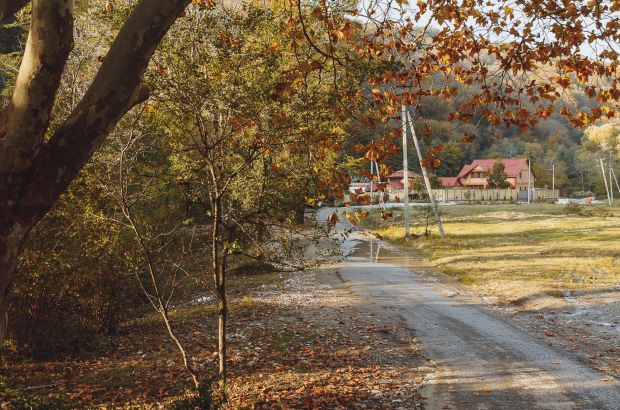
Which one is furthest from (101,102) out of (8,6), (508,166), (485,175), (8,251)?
(508,166)

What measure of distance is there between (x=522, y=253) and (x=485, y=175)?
7429cm

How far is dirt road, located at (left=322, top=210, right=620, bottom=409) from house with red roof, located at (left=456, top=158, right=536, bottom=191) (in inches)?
3450

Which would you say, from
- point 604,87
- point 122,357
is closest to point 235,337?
point 122,357

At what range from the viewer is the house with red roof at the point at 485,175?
101250 millimetres

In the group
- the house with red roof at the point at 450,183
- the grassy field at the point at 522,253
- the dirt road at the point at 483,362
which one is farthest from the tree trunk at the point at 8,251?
the house with red roof at the point at 450,183

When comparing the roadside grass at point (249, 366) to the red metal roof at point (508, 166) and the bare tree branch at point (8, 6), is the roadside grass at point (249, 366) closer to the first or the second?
the bare tree branch at point (8, 6)

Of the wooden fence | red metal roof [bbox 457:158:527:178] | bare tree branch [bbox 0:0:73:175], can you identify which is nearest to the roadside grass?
bare tree branch [bbox 0:0:73:175]

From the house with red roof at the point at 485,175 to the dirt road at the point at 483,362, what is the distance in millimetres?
87635

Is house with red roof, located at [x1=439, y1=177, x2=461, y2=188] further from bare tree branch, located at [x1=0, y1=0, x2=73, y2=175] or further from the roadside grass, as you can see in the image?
bare tree branch, located at [x1=0, y1=0, x2=73, y2=175]

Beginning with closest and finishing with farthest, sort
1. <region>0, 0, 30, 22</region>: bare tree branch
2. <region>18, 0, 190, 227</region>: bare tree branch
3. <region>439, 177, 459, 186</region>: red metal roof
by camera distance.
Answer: <region>18, 0, 190, 227</region>: bare tree branch, <region>0, 0, 30, 22</region>: bare tree branch, <region>439, 177, 459, 186</region>: red metal roof

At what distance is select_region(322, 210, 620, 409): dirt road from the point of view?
25.9 feet

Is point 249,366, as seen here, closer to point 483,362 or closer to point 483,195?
point 483,362

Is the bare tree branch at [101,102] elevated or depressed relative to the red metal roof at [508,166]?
depressed

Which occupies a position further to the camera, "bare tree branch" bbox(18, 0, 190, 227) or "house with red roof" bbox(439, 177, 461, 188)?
"house with red roof" bbox(439, 177, 461, 188)
